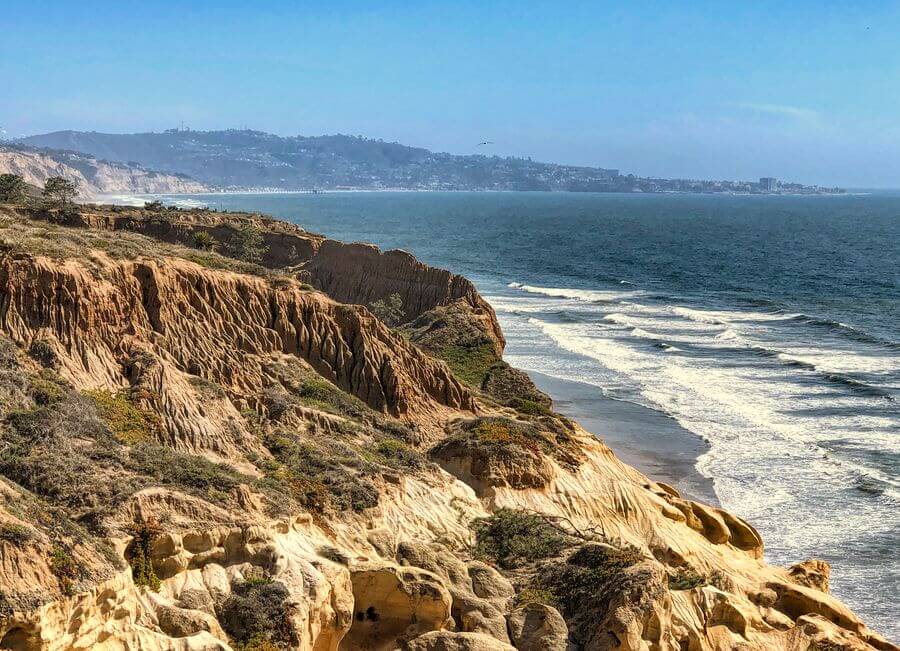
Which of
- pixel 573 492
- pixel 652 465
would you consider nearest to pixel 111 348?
pixel 573 492

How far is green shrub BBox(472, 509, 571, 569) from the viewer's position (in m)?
26.5

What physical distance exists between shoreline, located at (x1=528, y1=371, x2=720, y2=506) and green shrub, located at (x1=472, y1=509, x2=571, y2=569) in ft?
47.9

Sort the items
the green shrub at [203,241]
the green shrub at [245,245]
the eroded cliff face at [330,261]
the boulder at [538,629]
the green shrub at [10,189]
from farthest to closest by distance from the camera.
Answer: the green shrub at [10,189] → the green shrub at [245,245] → the green shrub at [203,241] → the eroded cliff face at [330,261] → the boulder at [538,629]

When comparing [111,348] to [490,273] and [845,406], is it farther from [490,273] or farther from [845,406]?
[490,273]

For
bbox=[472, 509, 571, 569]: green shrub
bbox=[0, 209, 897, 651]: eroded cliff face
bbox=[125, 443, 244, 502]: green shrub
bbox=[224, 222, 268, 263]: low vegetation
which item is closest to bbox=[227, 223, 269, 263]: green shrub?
bbox=[224, 222, 268, 263]: low vegetation

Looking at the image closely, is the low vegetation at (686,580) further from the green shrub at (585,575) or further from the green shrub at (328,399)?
the green shrub at (328,399)

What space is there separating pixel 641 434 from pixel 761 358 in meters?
21.6

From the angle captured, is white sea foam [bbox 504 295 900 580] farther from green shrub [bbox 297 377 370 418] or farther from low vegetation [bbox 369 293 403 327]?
green shrub [bbox 297 377 370 418]

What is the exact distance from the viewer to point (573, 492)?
32406mm

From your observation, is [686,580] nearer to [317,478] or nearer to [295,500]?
[317,478]

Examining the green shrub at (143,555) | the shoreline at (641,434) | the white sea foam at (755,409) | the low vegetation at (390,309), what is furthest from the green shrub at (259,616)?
the low vegetation at (390,309)

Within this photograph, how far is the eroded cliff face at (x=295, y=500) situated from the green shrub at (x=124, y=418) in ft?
0.28

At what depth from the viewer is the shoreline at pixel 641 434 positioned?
142ft

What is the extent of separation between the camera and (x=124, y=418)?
2686cm
